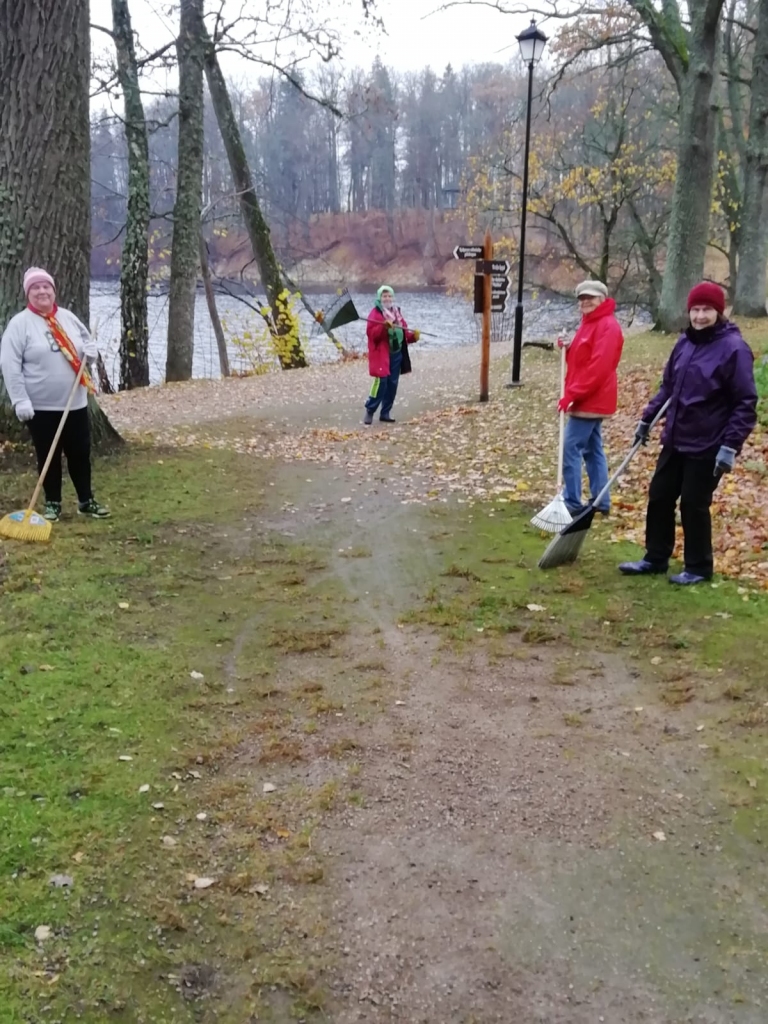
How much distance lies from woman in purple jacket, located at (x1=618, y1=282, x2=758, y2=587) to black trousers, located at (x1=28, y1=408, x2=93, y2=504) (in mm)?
4060

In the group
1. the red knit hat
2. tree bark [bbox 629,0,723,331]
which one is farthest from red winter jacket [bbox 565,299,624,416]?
tree bark [bbox 629,0,723,331]

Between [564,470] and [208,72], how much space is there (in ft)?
52.8

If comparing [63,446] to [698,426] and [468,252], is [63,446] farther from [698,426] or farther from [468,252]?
[468,252]

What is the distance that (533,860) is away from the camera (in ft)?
10.1

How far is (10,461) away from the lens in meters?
7.56

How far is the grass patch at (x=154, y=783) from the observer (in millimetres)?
2568

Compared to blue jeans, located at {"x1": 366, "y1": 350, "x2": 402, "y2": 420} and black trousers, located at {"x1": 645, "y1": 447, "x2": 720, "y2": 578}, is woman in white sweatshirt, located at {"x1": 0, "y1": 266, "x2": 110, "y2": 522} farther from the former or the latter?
blue jeans, located at {"x1": 366, "y1": 350, "x2": 402, "y2": 420}

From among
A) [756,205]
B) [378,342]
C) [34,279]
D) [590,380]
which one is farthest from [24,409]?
[756,205]

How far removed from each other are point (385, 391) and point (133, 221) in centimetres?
804

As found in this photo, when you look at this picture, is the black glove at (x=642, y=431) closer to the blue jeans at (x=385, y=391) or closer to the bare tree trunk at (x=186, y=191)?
the blue jeans at (x=385, y=391)

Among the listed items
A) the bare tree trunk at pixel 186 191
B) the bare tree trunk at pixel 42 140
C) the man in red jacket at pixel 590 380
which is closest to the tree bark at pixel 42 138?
the bare tree trunk at pixel 42 140

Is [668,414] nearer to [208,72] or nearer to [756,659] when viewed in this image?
[756,659]

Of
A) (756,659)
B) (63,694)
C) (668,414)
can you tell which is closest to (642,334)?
(668,414)

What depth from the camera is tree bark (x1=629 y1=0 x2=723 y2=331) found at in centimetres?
1528
